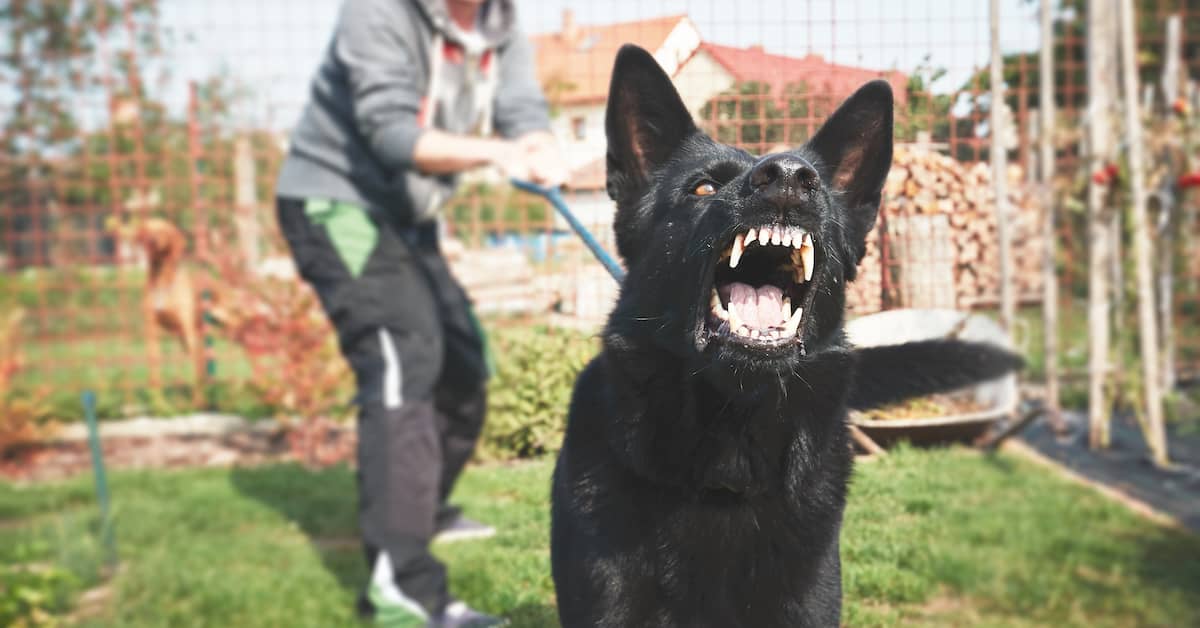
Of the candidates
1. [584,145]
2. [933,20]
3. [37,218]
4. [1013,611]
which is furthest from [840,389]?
[37,218]

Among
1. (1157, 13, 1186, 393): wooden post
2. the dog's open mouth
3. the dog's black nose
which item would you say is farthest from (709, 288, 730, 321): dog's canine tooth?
(1157, 13, 1186, 393): wooden post

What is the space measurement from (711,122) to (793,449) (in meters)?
0.63

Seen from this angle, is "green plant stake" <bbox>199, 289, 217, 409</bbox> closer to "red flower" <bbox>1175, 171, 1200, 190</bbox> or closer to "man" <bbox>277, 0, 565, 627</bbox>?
"man" <bbox>277, 0, 565, 627</bbox>

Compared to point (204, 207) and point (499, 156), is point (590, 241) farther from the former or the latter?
point (204, 207)

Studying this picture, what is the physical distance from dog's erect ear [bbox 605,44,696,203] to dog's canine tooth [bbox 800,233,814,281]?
34 centimetres

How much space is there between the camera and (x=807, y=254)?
1.42 m

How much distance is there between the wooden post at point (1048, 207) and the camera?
A: 17.3ft

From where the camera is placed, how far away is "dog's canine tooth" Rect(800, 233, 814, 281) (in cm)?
140

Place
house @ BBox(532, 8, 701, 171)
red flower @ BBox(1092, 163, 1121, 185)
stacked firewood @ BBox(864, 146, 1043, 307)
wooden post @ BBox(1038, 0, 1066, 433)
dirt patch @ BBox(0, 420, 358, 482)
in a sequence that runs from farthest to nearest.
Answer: dirt patch @ BBox(0, 420, 358, 482) < wooden post @ BBox(1038, 0, 1066, 433) < red flower @ BBox(1092, 163, 1121, 185) < stacked firewood @ BBox(864, 146, 1043, 307) < house @ BBox(532, 8, 701, 171)

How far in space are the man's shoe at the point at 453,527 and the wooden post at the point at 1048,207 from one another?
338 centimetres

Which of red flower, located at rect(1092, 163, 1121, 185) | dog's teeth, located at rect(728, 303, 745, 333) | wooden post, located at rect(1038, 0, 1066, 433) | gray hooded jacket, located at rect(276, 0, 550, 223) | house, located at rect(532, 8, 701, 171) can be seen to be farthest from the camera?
wooden post, located at rect(1038, 0, 1066, 433)

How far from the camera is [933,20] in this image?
171 centimetres

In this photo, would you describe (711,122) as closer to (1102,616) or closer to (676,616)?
(676,616)

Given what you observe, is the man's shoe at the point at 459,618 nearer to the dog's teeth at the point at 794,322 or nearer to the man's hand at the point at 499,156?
the man's hand at the point at 499,156
